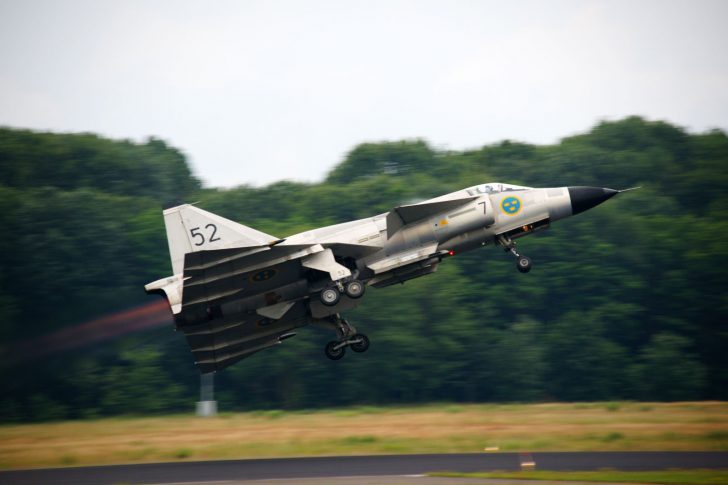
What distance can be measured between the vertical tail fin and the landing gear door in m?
6.71

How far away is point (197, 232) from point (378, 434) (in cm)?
1010

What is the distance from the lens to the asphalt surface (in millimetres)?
25859

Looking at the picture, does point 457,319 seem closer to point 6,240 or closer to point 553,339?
point 553,339

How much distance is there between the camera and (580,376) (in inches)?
2362

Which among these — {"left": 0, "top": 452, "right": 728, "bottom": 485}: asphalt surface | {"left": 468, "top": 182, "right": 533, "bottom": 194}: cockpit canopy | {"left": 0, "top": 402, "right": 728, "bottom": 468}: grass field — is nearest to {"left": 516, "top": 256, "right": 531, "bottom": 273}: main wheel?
{"left": 468, "top": 182, "right": 533, "bottom": 194}: cockpit canopy

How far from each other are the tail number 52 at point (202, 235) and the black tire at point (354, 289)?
4.35m

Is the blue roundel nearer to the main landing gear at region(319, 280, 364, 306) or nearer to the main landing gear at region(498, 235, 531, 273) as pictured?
the main landing gear at region(498, 235, 531, 273)

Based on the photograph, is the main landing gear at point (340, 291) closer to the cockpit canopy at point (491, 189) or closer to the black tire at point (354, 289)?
the black tire at point (354, 289)

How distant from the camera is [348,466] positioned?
1068 inches

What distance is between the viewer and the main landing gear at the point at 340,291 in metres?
29.4

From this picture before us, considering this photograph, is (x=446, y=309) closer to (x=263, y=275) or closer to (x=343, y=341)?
(x=343, y=341)

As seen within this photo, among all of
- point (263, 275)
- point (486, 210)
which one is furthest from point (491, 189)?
point (263, 275)

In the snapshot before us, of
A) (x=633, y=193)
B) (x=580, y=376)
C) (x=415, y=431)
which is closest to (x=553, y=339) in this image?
(x=580, y=376)

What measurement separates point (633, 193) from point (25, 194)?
4606 centimetres
